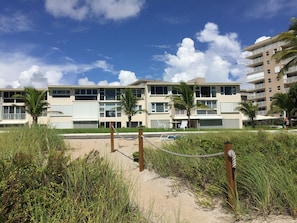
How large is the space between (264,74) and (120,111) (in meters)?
42.8

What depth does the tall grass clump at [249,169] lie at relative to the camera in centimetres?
399

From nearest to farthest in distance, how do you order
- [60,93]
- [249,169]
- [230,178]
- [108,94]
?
1. [230,178]
2. [249,169]
3. [60,93]
4. [108,94]

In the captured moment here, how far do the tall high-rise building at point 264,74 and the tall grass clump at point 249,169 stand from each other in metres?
65.9

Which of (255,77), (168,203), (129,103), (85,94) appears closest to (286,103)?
(129,103)

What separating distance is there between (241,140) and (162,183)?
206cm

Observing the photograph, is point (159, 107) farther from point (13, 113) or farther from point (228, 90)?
point (13, 113)

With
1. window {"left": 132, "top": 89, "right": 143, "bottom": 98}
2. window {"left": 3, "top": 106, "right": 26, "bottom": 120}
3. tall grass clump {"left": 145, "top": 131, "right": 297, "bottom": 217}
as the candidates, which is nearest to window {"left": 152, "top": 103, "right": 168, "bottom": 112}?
window {"left": 132, "top": 89, "right": 143, "bottom": 98}

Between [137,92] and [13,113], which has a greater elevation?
[137,92]

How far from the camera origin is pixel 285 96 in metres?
40.6

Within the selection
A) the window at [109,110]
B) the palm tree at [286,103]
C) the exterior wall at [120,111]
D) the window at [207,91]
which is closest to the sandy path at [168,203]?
the palm tree at [286,103]

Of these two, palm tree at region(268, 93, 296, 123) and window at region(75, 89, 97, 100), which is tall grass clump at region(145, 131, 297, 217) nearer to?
palm tree at region(268, 93, 296, 123)

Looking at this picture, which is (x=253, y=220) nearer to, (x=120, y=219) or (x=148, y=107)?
(x=120, y=219)

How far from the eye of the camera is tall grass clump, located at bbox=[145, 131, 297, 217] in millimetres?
3992

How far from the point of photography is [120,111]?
4734 cm
